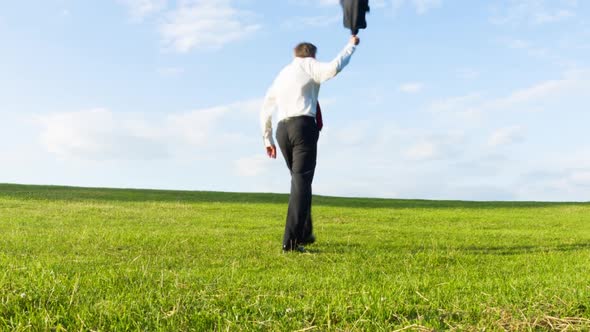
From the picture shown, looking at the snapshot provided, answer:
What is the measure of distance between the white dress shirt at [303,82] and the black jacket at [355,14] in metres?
0.29

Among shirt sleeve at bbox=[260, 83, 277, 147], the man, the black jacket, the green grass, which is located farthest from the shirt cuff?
the black jacket

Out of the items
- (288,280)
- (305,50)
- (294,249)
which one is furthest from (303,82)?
(288,280)

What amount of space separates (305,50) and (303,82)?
64cm

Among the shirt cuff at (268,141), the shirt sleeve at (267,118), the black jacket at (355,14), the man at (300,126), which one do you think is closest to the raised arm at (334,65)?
the man at (300,126)

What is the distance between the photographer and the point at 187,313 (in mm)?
4258

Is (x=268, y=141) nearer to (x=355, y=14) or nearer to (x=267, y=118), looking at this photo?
(x=267, y=118)

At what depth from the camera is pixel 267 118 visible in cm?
961

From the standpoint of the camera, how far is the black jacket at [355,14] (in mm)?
8500

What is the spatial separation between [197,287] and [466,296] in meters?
2.38

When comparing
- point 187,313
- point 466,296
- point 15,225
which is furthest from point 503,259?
point 15,225

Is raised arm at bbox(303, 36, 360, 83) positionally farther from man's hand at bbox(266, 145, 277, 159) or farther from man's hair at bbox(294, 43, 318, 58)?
man's hand at bbox(266, 145, 277, 159)

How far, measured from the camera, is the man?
8.70 m

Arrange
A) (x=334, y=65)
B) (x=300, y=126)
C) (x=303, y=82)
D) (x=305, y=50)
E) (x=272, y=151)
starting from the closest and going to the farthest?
(x=334, y=65), (x=300, y=126), (x=303, y=82), (x=305, y=50), (x=272, y=151)

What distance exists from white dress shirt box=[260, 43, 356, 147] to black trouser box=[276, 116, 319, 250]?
171mm
